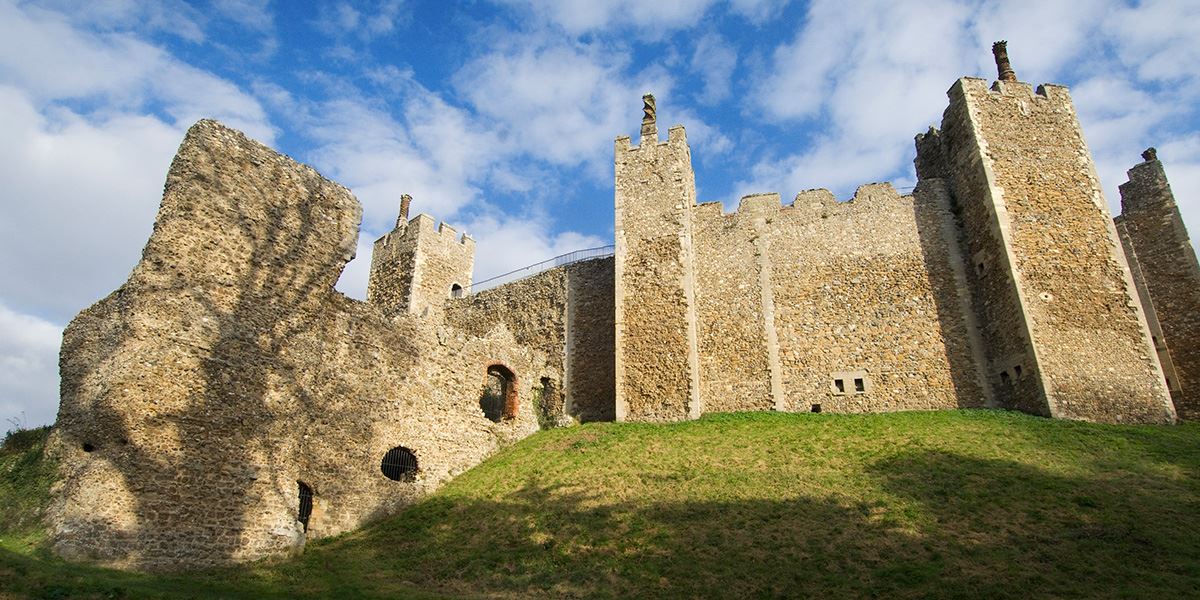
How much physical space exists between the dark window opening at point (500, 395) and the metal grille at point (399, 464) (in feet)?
10.3

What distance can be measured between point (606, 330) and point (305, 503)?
1194cm

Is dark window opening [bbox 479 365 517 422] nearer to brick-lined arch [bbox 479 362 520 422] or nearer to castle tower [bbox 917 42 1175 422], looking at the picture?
brick-lined arch [bbox 479 362 520 422]

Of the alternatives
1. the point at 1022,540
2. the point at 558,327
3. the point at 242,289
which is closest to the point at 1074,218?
the point at 1022,540

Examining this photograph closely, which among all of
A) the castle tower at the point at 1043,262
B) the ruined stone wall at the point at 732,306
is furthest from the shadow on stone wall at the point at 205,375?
the castle tower at the point at 1043,262

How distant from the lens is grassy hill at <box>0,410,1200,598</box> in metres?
10.2

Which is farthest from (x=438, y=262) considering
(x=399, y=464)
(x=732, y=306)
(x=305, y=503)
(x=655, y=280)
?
(x=305, y=503)

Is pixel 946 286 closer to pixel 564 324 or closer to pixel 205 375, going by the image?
pixel 564 324

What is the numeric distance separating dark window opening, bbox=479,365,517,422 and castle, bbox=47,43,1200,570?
122mm

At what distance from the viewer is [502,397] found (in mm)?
21672

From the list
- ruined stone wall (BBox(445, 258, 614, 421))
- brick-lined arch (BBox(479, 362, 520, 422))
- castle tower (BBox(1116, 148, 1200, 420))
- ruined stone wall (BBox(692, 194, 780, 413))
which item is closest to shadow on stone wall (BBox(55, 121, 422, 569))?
brick-lined arch (BBox(479, 362, 520, 422))

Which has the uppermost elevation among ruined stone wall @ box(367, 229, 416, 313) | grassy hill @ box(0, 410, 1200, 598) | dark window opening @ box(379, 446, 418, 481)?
ruined stone wall @ box(367, 229, 416, 313)

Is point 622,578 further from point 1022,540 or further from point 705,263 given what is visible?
point 705,263

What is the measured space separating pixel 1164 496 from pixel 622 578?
9.86 metres

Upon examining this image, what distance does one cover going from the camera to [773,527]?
12.5 meters
